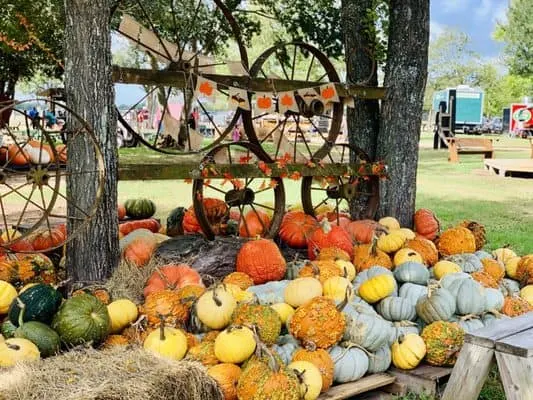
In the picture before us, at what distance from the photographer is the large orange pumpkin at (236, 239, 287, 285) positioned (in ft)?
14.8

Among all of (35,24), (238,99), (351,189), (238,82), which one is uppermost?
(35,24)

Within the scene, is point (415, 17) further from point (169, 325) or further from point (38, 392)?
point (38, 392)

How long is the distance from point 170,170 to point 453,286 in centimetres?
212

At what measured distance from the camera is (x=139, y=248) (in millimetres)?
4676

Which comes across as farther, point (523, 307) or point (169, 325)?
point (523, 307)

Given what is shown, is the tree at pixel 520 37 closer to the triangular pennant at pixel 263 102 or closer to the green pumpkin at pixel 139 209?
the green pumpkin at pixel 139 209

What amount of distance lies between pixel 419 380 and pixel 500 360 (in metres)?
0.66

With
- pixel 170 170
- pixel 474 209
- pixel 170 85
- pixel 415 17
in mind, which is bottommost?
pixel 474 209

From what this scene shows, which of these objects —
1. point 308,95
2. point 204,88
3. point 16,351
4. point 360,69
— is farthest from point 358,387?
point 360,69

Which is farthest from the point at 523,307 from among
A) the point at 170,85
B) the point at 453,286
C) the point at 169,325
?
the point at 170,85

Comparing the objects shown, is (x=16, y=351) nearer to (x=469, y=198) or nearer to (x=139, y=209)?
(x=139, y=209)

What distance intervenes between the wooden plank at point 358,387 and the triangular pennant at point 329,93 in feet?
9.00

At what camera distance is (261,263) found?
4500mm

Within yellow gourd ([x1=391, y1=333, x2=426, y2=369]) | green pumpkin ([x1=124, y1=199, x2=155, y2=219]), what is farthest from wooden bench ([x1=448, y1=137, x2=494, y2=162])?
yellow gourd ([x1=391, y1=333, x2=426, y2=369])
